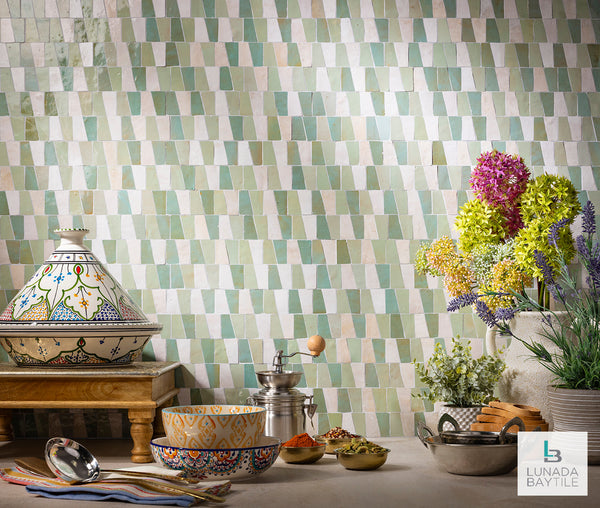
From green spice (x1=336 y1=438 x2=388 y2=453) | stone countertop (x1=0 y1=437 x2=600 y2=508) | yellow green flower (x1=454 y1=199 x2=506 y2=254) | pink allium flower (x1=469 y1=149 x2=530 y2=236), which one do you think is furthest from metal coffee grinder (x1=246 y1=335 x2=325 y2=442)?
pink allium flower (x1=469 y1=149 x2=530 y2=236)

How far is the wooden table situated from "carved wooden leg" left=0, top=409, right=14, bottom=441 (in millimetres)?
312

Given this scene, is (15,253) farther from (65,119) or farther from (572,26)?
(572,26)

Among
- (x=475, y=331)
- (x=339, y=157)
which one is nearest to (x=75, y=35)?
(x=339, y=157)

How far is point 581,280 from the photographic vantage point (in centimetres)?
221

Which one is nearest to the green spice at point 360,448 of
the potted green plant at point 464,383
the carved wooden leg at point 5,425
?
the potted green plant at point 464,383

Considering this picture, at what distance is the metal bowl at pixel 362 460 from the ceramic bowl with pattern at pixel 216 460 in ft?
0.75

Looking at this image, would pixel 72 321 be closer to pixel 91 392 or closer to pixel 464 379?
pixel 91 392

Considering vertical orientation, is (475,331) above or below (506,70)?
below

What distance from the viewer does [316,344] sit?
199 cm

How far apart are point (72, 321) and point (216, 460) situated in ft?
1.97

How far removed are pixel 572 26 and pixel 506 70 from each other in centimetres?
25

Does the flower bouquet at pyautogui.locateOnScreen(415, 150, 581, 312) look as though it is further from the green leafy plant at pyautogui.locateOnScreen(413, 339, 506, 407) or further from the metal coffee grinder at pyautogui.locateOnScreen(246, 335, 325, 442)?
the metal coffee grinder at pyautogui.locateOnScreen(246, 335, 325, 442)

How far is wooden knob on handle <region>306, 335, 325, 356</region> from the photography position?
1.99 m

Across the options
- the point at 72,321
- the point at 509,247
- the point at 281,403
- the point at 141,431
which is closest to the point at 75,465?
the point at 141,431
